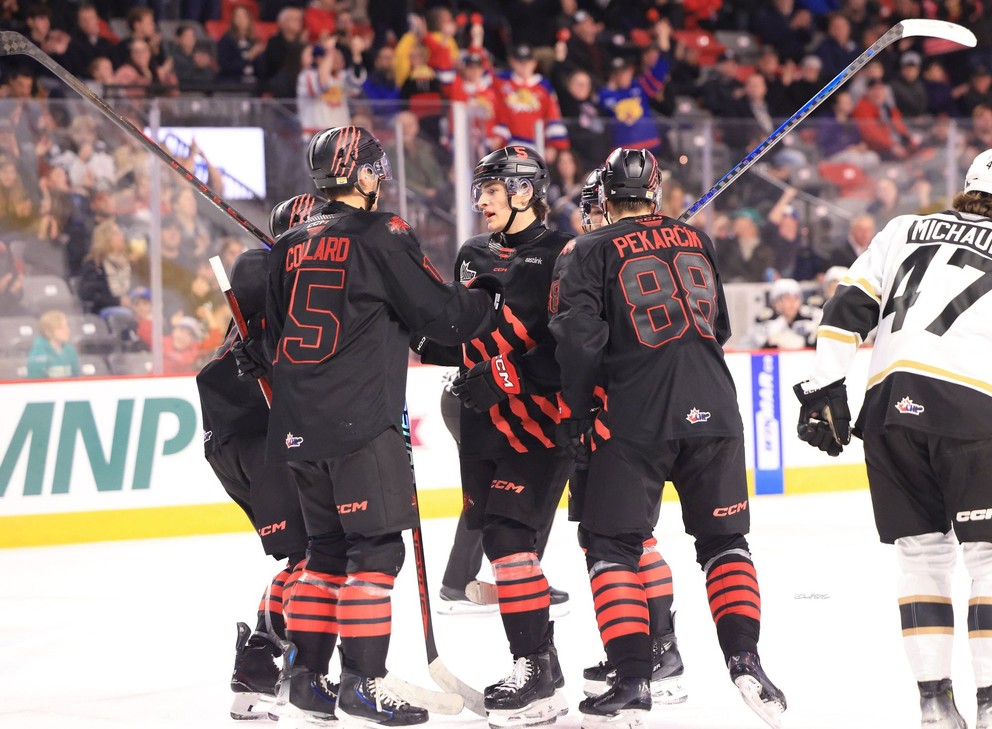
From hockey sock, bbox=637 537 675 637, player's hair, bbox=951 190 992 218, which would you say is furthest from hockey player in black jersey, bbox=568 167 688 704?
player's hair, bbox=951 190 992 218

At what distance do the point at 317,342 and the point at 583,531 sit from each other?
2.80 ft

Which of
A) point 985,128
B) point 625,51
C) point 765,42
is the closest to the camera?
point 985,128

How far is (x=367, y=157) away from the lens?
139 inches

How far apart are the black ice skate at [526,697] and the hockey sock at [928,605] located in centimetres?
95

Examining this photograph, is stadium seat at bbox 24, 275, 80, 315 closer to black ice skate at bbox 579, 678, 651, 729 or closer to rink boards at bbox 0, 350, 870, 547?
rink boards at bbox 0, 350, 870, 547

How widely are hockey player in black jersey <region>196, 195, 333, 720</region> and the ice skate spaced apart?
129 cm

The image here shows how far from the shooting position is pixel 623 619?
134 inches

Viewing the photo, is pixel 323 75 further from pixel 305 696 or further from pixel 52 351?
pixel 305 696

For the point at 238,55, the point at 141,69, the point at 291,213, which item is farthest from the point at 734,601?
→ the point at 238,55

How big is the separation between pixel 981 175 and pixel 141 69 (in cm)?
684

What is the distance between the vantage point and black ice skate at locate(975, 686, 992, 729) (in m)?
3.14

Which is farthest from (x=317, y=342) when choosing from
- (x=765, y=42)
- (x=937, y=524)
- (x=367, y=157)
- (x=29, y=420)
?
(x=765, y=42)

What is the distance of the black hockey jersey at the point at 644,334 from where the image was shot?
3436mm

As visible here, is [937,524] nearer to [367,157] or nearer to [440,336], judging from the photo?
[440,336]
